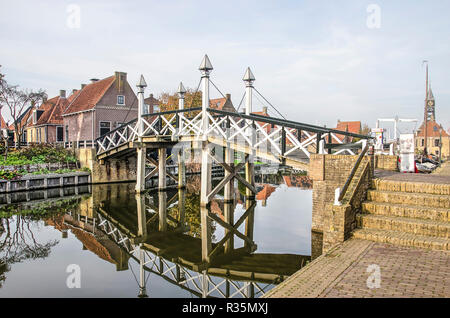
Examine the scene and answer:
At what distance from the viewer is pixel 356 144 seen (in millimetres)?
11469

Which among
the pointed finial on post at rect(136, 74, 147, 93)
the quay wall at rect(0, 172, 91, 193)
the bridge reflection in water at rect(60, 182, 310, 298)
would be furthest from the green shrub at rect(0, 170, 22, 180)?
the pointed finial on post at rect(136, 74, 147, 93)

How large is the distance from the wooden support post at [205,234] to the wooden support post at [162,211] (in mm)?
1755

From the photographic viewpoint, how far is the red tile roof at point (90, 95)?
34.7 meters

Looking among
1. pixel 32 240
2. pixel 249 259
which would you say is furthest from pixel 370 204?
pixel 32 240

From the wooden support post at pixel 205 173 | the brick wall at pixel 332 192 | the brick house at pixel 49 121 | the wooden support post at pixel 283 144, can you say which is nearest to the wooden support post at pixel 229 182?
the wooden support post at pixel 205 173

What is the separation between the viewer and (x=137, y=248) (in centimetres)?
1230

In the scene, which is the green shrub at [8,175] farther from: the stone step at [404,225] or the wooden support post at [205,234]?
the stone step at [404,225]

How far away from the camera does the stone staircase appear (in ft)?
26.1

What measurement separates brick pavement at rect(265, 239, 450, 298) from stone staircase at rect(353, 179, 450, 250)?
34cm

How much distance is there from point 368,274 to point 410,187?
191 inches

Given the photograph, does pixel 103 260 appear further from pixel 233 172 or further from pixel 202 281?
pixel 233 172

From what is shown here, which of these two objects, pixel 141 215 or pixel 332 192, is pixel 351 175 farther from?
pixel 141 215

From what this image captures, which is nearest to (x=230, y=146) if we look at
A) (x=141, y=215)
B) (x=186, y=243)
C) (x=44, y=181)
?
(x=186, y=243)

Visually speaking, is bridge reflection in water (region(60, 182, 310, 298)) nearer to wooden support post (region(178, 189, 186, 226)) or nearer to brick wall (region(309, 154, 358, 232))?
wooden support post (region(178, 189, 186, 226))
